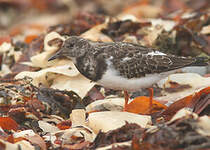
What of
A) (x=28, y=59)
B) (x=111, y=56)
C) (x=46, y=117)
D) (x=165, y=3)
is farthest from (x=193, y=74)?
(x=165, y=3)

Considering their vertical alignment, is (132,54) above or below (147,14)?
below

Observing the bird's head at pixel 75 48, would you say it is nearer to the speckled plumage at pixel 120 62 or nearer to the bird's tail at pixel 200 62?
the speckled plumage at pixel 120 62

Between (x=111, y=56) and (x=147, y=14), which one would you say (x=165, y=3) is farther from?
(x=111, y=56)

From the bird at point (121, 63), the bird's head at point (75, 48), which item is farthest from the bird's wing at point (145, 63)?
the bird's head at point (75, 48)

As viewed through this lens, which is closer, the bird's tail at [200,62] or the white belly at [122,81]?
the white belly at [122,81]

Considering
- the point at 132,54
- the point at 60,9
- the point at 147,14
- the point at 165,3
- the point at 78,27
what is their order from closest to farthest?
the point at 132,54
the point at 78,27
the point at 147,14
the point at 165,3
the point at 60,9

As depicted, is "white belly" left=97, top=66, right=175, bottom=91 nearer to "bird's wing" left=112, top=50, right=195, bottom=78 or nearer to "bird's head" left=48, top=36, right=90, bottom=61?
"bird's wing" left=112, top=50, right=195, bottom=78

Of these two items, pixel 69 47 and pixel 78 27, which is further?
pixel 78 27

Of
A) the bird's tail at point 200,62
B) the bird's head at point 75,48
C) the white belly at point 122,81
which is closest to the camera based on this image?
the white belly at point 122,81
